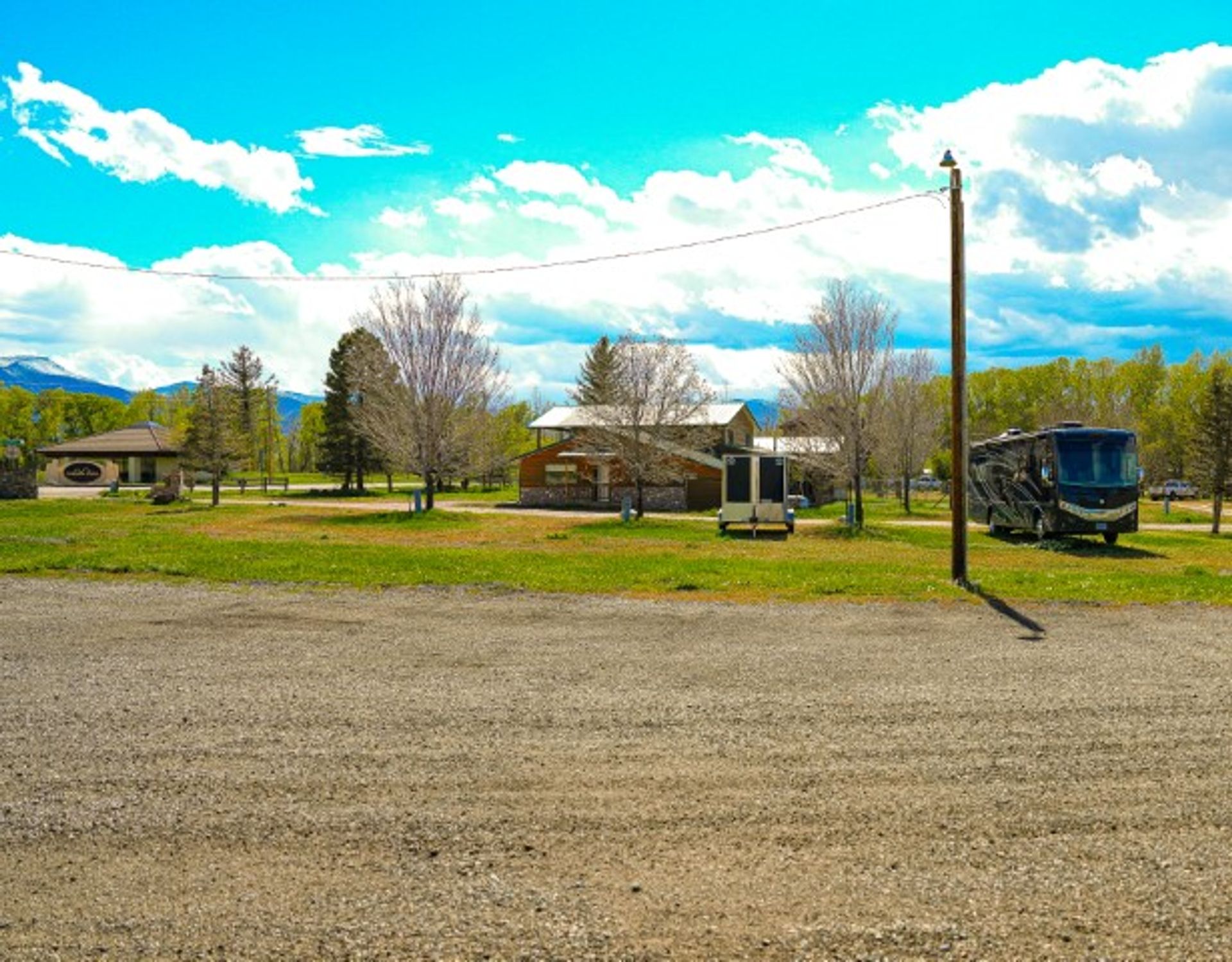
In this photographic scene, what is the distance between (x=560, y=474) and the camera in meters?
55.7

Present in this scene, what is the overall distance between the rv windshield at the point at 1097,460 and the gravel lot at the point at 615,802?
1861cm

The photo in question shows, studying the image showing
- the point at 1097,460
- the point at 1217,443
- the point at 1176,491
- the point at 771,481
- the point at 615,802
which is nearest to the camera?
the point at 615,802

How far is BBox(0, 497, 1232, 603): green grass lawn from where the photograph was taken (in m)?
16.4

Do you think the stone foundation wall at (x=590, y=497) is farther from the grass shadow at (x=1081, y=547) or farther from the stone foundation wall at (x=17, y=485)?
the stone foundation wall at (x=17, y=485)

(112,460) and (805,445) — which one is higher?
(112,460)

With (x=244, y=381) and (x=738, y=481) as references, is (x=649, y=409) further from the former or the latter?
(x=244, y=381)

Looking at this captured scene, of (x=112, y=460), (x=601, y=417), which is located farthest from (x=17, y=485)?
(x=112, y=460)

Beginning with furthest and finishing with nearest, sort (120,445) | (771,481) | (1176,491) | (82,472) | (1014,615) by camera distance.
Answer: (120,445) < (82,472) < (1176,491) < (771,481) < (1014,615)

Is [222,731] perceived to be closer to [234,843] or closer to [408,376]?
[234,843]

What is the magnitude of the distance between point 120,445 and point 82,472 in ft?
13.8

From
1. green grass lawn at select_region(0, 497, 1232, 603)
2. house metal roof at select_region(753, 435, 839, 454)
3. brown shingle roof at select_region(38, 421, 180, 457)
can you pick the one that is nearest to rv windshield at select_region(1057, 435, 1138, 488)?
green grass lawn at select_region(0, 497, 1232, 603)

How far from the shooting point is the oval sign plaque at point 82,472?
258 ft

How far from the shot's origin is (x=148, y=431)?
8544 cm

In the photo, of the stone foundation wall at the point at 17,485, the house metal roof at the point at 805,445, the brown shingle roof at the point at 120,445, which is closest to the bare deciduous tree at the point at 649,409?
the house metal roof at the point at 805,445
